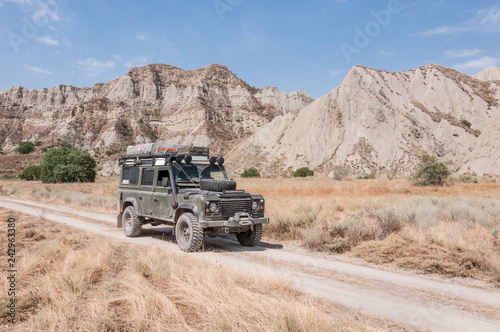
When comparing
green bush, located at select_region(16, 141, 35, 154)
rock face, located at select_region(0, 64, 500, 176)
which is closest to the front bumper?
rock face, located at select_region(0, 64, 500, 176)

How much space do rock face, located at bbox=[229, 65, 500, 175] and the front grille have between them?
45902mm

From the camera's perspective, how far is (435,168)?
31.9 m

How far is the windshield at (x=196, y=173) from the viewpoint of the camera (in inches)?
390

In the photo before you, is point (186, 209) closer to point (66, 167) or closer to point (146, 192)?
point (146, 192)

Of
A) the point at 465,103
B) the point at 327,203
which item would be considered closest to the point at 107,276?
the point at 327,203

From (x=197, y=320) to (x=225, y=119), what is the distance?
109742 millimetres

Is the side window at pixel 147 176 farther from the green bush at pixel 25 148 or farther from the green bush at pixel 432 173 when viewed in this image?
the green bush at pixel 25 148

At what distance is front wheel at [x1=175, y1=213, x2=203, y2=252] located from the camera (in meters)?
8.50

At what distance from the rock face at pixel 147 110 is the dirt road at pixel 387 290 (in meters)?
87.2

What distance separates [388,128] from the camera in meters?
57.8

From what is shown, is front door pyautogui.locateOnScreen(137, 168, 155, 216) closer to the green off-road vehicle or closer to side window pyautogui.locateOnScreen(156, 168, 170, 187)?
the green off-road vehicle

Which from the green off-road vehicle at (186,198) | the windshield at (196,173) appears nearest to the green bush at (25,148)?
the green off-road vehicle at (186,198)

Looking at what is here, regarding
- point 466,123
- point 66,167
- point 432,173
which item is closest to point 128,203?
point 432,173

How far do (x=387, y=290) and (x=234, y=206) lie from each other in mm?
4379
